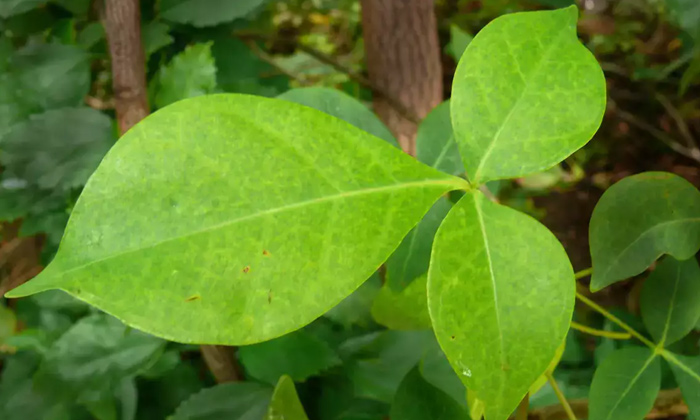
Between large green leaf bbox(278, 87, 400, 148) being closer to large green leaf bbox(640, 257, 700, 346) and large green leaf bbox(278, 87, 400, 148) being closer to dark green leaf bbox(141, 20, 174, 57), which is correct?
dark green leaf bbox(141, 20, 174, 57)

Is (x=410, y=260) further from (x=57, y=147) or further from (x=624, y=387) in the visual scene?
(x=57, y=147)

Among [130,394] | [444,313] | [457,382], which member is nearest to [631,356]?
[457,382]

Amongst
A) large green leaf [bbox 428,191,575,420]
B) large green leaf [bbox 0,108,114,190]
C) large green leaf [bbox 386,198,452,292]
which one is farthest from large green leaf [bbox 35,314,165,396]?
large green leaf [bbox 428,191,575,420]

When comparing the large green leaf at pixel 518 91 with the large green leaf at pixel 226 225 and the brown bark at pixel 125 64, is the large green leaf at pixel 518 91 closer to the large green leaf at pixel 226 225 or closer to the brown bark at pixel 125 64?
the large green leaf at pixel 226 225

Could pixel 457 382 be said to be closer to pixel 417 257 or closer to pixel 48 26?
pixel 417 257

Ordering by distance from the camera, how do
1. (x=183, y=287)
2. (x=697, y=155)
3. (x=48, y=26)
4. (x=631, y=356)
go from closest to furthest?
(x=183, y=287), (x=631, y=356), (x=48, y=26), (x=697, y=155)

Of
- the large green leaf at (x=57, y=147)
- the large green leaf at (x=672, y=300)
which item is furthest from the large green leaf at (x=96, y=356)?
the large green leaf at (x=672, y=300)
